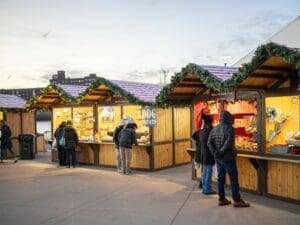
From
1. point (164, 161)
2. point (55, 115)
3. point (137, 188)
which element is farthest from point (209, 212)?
point (55, 115)

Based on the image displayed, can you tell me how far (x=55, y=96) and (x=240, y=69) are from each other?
9983 millimetres

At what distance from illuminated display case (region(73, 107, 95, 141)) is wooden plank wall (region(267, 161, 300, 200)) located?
7865 millimetres

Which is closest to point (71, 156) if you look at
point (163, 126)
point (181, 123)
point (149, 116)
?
point (149, 116)

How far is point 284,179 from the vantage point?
883 centimetres

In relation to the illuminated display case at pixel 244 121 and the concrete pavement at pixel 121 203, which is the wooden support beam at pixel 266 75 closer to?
the illuminated display case at pixel 244 121

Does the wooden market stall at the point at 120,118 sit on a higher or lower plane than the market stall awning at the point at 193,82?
lower

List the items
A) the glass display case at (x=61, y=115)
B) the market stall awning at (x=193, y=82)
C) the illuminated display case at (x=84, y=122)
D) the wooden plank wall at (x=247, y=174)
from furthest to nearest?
the glass display case at (x=61, y=115) < the illuminated display case at (x=84, y=122) < the wooden plank wall at (x=247, y=174) < the market stall awning at (x=193, y=82)

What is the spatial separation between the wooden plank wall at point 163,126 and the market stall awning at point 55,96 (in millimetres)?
3248

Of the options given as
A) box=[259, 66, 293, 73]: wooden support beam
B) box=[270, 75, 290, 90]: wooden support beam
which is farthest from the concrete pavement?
box=[259, 66, 293, 73]: wooden support beam

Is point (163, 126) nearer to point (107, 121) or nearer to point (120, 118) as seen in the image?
point (120, 118)

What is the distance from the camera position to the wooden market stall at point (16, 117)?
18906mm

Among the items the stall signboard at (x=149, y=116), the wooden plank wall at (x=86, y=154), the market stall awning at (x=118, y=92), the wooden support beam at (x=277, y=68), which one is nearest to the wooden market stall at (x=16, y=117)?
the wooden plank wall at (x=86, y=154)

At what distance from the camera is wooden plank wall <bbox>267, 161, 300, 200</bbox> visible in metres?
8.55

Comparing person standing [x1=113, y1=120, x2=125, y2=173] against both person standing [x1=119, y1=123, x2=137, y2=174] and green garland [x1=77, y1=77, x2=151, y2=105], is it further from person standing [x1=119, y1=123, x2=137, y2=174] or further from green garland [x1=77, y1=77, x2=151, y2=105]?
green garland [x1=77, y1=77, x2=151, y2=105]
